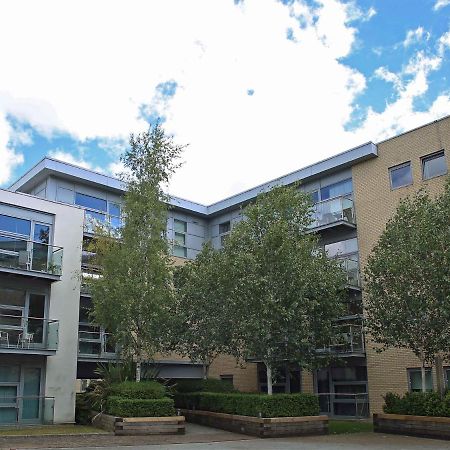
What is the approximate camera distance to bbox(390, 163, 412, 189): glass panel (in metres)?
21.1

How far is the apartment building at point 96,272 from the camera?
17891mm

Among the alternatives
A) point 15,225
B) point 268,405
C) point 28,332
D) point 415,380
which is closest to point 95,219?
point 15,225

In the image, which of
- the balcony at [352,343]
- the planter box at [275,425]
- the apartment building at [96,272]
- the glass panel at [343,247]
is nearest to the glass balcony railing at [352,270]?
the apartment building at [96,272]

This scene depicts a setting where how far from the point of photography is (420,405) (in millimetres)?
15062

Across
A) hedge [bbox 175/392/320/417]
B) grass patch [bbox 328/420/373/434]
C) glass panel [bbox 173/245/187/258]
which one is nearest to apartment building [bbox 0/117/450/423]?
grass patch [bbox 328/420/373/434]

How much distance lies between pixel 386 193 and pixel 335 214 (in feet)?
7.23

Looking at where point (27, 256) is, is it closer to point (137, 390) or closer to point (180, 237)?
point (137, 390)

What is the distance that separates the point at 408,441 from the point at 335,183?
1229 cm

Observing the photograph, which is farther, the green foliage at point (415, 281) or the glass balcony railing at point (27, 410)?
the glass balcony railing at point (27, 410)

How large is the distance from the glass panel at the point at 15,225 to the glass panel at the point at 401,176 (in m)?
13.5

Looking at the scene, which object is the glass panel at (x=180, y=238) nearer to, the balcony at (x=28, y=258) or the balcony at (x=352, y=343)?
the balcony at (x=28, y=258)

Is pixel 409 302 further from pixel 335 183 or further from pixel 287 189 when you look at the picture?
pixel 335 183

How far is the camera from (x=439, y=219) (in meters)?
15.5

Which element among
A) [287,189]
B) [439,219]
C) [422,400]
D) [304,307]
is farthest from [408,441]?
[287,189]
